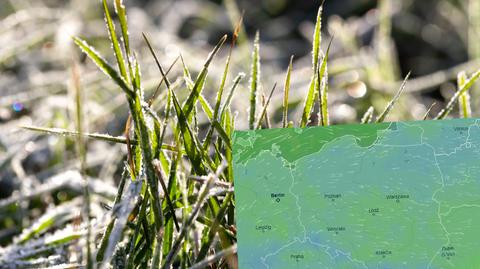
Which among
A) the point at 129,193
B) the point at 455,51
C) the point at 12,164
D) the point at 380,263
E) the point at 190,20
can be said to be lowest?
the point at 380,263

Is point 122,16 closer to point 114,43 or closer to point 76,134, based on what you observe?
point 114,43

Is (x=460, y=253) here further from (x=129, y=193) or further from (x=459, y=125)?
(x=129, y=193)

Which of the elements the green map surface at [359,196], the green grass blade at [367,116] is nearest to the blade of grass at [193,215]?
the green map surface at [359,196]

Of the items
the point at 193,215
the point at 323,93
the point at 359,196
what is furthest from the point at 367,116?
the point at 193,215

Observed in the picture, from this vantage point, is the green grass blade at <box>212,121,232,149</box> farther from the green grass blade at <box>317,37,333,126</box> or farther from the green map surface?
the green grass blade at <box>317,37,333,126</box>

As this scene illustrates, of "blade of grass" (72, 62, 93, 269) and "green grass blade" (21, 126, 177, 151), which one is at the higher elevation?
"green grass blade" (21, 126, 177, 151)

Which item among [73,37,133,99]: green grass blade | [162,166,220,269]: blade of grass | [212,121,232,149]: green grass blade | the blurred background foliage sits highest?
the blurred background foliage

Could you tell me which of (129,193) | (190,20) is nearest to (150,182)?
(129,193)

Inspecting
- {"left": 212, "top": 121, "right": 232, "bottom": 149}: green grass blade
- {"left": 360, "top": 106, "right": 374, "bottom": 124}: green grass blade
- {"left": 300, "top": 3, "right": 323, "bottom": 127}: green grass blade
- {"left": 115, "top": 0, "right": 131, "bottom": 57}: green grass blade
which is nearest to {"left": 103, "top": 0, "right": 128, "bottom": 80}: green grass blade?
{"left": 115, "top": 0, "right": 131, "bottom": 57}: green grass blade
